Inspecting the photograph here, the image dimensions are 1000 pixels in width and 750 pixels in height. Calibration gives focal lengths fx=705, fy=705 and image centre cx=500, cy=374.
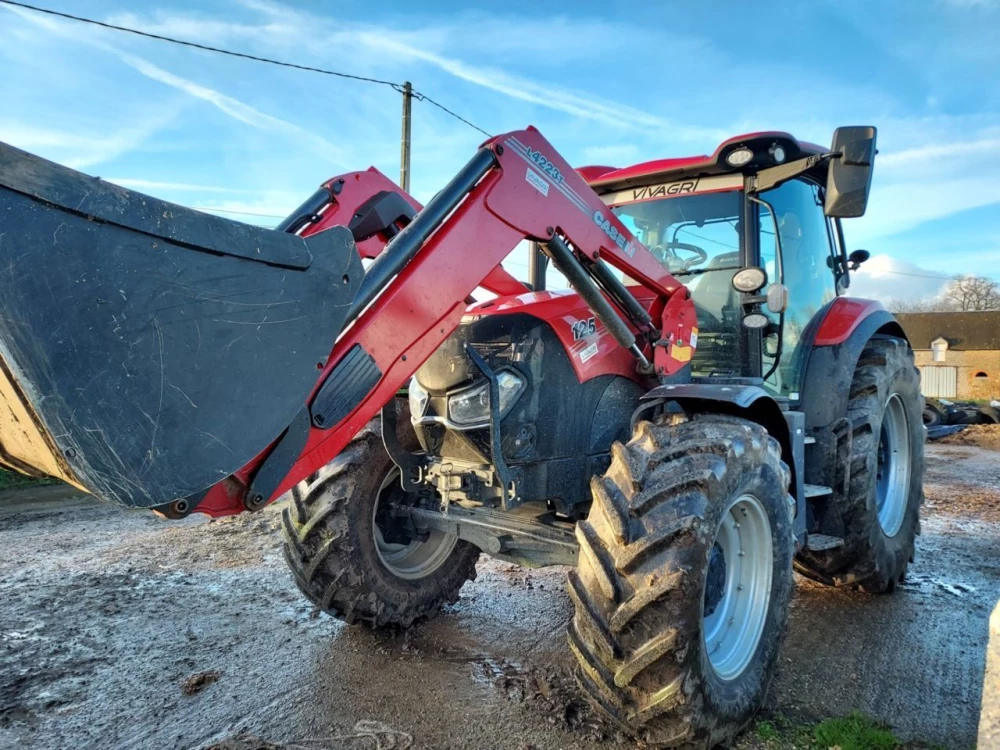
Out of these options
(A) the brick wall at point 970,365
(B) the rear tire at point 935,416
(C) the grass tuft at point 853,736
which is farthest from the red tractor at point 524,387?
(A) the brick wall at point 970,365

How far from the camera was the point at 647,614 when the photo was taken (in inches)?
97.1

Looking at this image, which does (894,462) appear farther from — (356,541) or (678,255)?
(356,541)

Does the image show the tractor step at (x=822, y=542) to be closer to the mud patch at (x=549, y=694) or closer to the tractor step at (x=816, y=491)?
the tractor step at (x=816, y=491)

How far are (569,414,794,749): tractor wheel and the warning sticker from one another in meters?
1.05

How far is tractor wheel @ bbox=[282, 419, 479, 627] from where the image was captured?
11.6 feet

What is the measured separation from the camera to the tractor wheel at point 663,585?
246 cm

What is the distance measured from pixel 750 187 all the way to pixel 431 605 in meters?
3.01

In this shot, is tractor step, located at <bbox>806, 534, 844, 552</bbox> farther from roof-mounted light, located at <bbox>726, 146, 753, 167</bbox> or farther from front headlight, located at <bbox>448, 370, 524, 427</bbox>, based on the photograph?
roof-mounted light, located at <bbox>726, 146, 753, 167</bbox>

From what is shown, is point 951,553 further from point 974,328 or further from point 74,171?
point 974,328

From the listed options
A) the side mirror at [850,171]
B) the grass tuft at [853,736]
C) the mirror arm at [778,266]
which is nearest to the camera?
the grass tuft at [853,736]

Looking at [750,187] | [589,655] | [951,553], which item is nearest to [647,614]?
[589,655]

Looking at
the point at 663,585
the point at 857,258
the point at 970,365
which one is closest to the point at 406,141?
the point at 857,258

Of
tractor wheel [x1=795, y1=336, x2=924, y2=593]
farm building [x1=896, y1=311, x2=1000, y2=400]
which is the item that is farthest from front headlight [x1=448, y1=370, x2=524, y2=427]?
farm building [x1=896, y1=311, x2=1000, y2=400]

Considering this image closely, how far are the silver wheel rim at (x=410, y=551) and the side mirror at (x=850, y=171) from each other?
2.62 metres
